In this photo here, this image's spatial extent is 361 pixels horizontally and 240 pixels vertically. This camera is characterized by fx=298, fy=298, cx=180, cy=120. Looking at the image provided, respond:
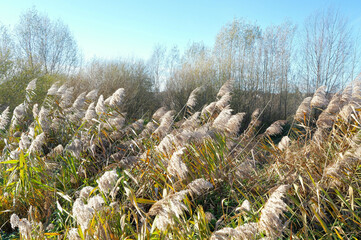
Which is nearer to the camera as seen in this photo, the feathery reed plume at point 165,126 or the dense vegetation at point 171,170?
the dense vegetation at point 171,170

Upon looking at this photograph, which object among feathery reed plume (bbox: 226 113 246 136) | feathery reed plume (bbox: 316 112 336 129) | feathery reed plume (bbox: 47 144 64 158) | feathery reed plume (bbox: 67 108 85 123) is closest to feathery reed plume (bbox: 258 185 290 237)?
feathery reed plume (bbox: 226 113 246 136)

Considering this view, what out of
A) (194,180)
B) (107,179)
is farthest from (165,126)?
(107,179)

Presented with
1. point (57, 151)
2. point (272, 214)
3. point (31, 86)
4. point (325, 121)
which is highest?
point (31, 86)

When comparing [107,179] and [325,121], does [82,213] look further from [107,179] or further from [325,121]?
[325,121]

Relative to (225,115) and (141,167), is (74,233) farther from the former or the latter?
(225,115)

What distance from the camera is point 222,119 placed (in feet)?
12.2

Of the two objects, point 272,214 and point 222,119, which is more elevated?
point 222,119

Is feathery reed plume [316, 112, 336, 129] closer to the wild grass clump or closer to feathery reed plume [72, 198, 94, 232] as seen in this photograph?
the wild grass clump

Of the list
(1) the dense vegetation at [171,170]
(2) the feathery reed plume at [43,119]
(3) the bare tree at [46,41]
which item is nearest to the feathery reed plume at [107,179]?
(1) the dense vegetation at [171,170]

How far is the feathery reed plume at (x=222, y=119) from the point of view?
3697mm

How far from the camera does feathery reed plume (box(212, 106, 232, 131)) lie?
12.1ft

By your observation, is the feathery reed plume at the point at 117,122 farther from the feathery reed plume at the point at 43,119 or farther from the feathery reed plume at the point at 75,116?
the feathery reed plume at the point at 43,119

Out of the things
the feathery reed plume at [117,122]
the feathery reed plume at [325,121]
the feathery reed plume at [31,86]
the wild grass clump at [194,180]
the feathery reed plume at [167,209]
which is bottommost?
the wild grass clump at [194,180]

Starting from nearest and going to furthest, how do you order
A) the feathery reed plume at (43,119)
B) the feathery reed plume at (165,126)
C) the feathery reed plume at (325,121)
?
the feathery reed plume at (325,121), the feathery reed plume at (165,126), the feathery reed plume at (43,119)
